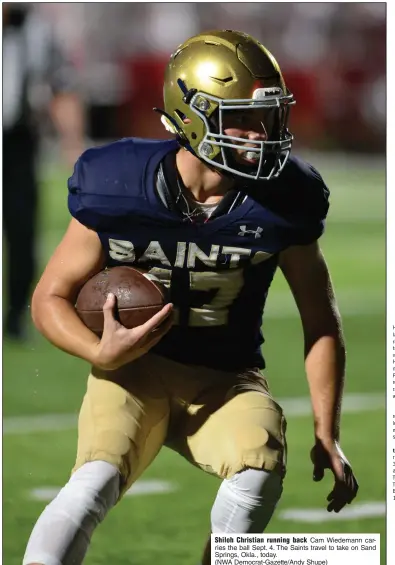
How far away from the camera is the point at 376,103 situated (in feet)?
37.9

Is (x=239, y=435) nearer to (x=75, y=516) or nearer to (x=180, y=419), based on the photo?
(x=180, y=419)

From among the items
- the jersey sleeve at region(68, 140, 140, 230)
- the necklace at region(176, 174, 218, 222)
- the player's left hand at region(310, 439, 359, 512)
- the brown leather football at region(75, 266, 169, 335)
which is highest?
the jersey sleeve at region(68, 140, 140, 230)

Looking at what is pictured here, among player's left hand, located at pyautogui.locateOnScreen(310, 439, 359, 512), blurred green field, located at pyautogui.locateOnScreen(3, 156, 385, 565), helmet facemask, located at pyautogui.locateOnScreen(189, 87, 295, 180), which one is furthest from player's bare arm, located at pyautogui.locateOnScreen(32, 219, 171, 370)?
blurred green field, located at pyautogui.locateOnScreen(3, 156, 385, 565)

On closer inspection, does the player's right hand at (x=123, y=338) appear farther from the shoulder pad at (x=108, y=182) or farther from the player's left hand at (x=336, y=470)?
the player's left hand at (x=336, y=470)

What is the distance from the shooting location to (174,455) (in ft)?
11.7

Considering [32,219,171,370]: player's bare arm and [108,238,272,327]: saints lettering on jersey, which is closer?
[32,219,171,370]: player's bare arm

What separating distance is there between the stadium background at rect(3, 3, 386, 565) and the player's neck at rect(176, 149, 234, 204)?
2.79 ft

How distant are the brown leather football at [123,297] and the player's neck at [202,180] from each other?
216 mm

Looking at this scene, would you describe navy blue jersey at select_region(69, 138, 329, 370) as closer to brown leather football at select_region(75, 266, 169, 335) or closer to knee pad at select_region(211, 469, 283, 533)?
brown leather football at select_region(75, 266, 169, 335)

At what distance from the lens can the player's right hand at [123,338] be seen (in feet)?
7.06

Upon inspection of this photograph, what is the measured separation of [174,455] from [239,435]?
1.37 m

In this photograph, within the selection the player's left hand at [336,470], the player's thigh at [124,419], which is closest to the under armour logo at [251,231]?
the player's thigh at [124,419]

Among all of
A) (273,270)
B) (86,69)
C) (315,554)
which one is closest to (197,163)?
(273,270)

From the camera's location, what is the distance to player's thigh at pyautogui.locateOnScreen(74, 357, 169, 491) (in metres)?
2.18
